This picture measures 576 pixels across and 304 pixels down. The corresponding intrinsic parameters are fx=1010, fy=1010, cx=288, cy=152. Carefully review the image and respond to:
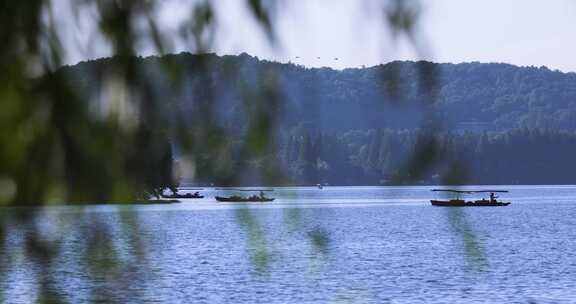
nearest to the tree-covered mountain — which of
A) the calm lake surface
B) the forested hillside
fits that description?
the forested hillside

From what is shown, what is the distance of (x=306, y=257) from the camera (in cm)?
138

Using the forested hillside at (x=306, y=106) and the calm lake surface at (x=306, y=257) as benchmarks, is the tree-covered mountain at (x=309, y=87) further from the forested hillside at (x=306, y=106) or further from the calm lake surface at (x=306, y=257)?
the calm lake surface at (x=306, y=257)

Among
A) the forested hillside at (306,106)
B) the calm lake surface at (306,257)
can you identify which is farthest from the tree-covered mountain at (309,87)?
the calm lake surface at (306,257)

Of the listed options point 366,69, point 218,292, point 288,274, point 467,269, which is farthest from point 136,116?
point 288,274

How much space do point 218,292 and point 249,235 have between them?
4224 cm

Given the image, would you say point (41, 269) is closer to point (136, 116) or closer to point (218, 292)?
point (136, 116)

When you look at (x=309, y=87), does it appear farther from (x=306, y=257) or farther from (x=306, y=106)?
(x=306, y=257)

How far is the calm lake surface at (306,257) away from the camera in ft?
4.60

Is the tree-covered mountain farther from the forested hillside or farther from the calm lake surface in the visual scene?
the calm lake surface

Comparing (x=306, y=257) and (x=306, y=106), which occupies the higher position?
(x=306, y=106)

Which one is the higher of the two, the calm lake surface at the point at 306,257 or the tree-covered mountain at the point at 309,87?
the tree-covered mountain at the point at 309,87

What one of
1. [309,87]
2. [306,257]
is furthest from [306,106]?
[306,257]

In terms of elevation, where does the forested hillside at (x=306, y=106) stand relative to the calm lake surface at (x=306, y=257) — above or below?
above

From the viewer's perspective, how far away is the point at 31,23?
142cm
